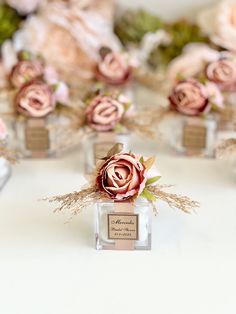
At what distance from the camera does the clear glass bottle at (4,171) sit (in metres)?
1.28

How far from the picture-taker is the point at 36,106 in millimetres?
1371

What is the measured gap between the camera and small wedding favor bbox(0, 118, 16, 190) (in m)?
1.18

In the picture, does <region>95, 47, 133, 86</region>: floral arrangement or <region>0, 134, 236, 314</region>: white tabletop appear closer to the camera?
<region>0, 134, 236, 314</region>: white tabletop

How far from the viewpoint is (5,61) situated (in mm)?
1650

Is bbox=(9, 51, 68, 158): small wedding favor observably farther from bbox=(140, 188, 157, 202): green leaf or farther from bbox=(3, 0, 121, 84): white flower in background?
bbox=(140, 188, 157, 202): green leaf

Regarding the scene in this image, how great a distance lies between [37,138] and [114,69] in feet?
1.04

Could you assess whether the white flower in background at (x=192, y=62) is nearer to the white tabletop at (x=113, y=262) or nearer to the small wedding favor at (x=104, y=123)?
the small wedding favor at (x=104, y=123)

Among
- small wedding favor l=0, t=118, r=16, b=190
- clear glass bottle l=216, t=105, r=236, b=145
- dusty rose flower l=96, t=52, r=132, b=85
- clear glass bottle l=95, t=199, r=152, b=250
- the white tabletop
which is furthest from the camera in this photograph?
dusty rose flower l=96, t=52, r=132, b=85

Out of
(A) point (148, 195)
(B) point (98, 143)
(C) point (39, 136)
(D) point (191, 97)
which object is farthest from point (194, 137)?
(A) point (148, 195)

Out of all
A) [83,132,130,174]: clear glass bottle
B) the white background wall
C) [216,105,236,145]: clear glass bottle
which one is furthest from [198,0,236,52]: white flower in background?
[83,132,130,174]: clear glass bottle

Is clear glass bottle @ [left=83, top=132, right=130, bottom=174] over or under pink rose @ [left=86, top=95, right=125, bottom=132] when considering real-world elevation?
under

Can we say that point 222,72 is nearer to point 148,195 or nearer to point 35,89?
point 35,89

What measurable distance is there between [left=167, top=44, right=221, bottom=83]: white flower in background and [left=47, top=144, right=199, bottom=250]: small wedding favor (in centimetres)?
64

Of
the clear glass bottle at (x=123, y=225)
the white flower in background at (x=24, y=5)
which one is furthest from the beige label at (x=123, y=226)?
the white flower in background at (x=24, y=5)
